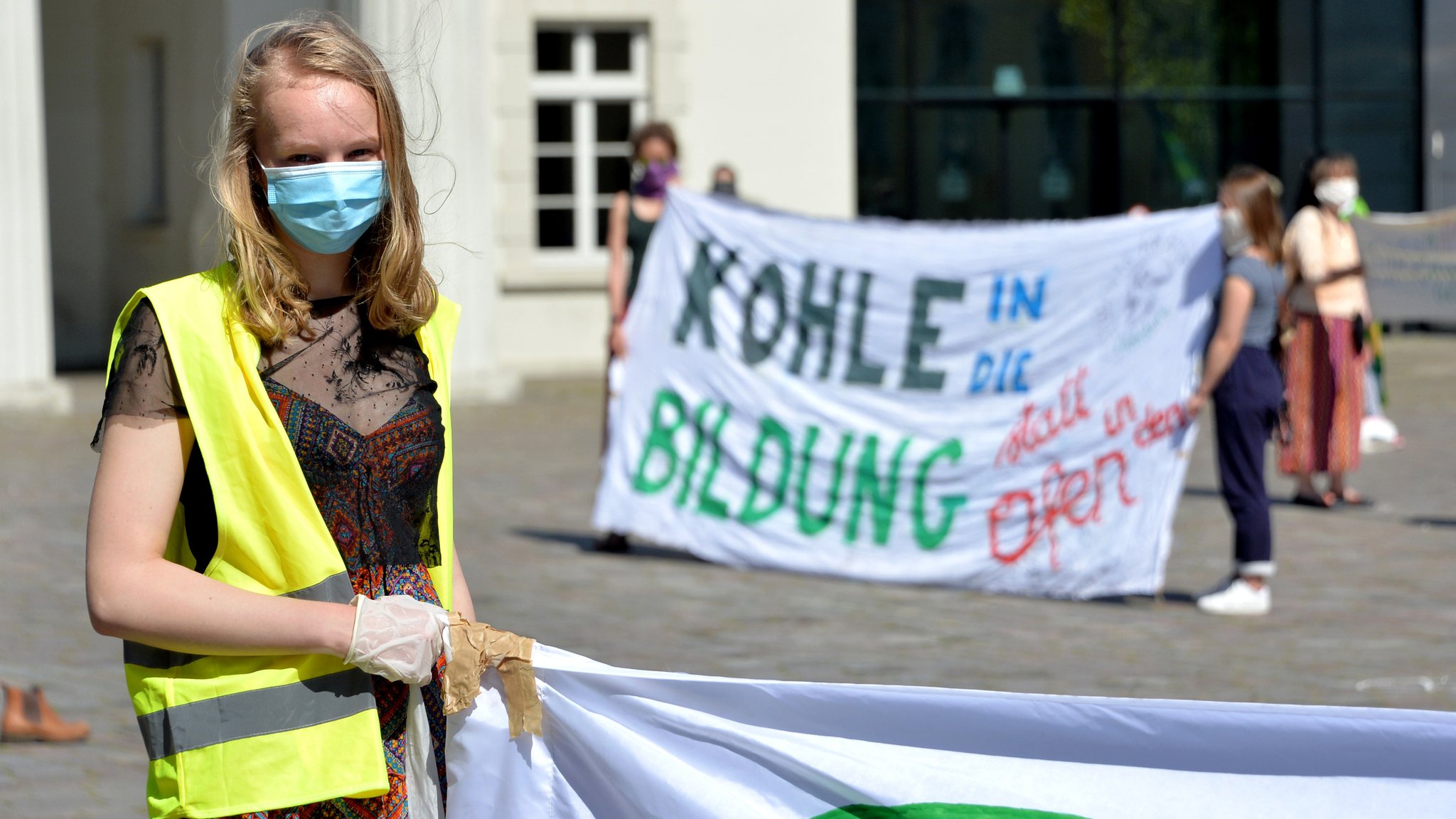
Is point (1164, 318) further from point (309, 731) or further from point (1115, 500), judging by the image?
point (309, 731)

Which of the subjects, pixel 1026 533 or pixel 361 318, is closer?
pixel 361 318

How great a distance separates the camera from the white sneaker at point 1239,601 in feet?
23.9

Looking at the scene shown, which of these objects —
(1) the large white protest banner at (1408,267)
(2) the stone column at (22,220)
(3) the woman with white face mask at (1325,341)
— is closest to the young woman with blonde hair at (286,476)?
(3) the woman with white face mask at (1325,341)

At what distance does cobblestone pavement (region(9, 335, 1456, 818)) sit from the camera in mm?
5879

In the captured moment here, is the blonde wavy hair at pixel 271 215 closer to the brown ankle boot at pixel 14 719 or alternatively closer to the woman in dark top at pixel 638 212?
the brown ankle boot at pixel 14 719

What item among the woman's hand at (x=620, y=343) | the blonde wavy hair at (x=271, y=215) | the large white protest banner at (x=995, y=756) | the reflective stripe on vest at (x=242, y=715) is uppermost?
the blonde wavy hair at (x=271, y=215)

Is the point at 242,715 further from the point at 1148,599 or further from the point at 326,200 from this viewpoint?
the point at 1148,599

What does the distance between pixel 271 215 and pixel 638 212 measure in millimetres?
6939

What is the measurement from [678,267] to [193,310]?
685 cm

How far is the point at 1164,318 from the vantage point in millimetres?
7824

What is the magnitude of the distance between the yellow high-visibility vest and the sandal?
9063 millimetres

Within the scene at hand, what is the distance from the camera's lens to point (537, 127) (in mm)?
19328

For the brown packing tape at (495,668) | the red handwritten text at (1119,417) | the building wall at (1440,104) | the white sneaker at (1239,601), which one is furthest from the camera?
the building wall at (1440,104)

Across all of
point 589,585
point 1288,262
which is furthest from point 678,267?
point 1288,262
